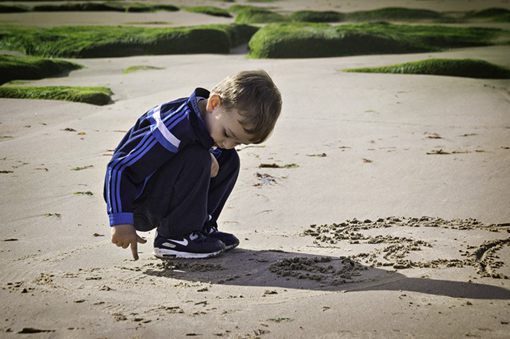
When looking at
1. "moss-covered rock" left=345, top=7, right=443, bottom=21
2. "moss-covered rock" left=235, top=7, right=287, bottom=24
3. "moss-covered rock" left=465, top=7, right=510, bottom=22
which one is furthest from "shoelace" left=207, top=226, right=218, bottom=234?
"moss-covered rock" left=465, top=7, right=510, bottom=22

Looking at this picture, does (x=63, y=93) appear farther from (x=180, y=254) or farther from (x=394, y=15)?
(x=394, y=15)

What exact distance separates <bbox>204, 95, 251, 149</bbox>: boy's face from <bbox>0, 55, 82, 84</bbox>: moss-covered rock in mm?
5148

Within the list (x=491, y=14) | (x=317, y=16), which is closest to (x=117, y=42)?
(x=317, y=16)

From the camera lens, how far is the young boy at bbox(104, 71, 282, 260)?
2.62 m

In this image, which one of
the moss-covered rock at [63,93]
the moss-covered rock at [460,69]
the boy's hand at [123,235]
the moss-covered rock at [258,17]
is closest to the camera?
the boy's hand at [123,235]

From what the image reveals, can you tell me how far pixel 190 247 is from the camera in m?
2.81

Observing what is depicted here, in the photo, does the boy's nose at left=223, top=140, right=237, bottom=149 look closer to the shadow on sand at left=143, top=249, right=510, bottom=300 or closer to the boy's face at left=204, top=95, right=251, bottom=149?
the boy's face at left=204, top=95, right=251, bottom=149

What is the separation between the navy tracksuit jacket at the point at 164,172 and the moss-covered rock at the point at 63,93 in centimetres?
328

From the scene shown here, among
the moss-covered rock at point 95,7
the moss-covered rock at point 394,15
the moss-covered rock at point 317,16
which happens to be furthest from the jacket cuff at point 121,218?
the moss-covered rock at point 95,7

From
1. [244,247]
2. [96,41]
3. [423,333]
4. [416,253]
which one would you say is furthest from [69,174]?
Answer: [96,41]

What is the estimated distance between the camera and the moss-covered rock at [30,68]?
7.39 metres

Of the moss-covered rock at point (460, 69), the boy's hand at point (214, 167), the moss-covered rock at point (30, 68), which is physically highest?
the boy's hand at point (214, 167)

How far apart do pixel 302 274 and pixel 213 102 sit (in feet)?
2.34

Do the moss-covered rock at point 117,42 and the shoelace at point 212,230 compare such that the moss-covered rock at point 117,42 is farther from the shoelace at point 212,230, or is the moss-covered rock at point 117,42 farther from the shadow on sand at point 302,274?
the shadow on sand at point 302,274
